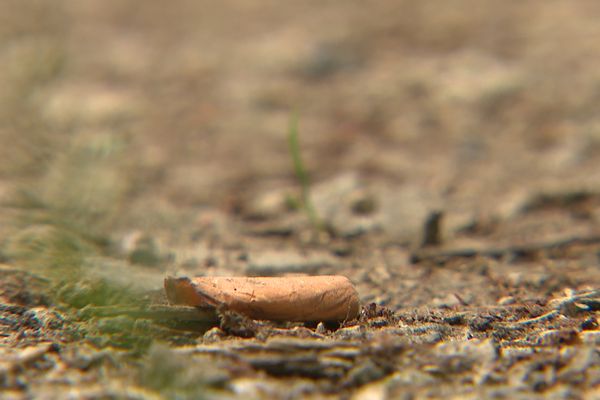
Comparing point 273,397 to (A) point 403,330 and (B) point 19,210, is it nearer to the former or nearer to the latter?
(A) point 403,330

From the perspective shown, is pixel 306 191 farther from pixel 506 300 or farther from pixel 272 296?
pixel 272 296

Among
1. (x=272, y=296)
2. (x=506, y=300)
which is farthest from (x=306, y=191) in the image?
(x=272, y=296)

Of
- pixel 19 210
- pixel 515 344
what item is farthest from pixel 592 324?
pixel 19 210

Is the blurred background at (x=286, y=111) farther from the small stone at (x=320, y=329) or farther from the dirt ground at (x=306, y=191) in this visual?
the small stone at (x=320, y=329)

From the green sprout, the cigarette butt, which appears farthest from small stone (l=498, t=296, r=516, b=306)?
the green sprout

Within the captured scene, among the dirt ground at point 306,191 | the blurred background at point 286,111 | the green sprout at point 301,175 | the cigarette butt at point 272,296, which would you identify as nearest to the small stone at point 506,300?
the dirt ground at point 306,191

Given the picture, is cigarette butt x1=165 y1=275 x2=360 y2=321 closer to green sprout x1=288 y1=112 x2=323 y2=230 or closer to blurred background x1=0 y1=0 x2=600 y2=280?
blurred background x1=0 y1=0 x2=600 y2=280
